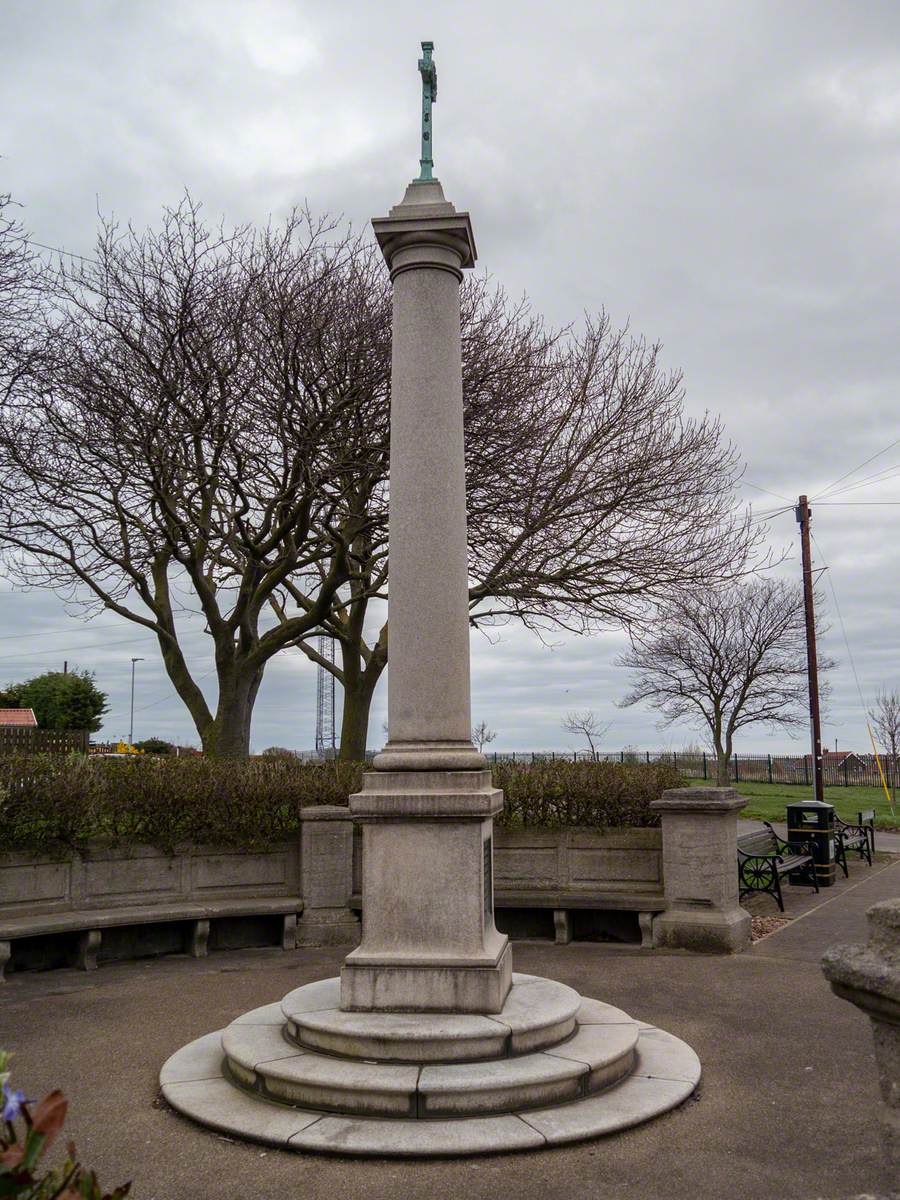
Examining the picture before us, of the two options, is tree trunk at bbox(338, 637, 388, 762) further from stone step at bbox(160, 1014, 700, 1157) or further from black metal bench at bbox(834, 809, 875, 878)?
stone step at bbox(160, 1014, 700, 1157)

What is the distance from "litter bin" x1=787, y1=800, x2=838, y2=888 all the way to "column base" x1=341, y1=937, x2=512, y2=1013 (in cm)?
983

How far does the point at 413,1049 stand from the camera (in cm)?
544

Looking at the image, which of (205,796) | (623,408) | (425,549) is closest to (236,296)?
(623,408)

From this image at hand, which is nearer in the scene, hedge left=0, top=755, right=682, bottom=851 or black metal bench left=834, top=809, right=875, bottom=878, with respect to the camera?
hedge left=0, top=755, right=682, bottom=851

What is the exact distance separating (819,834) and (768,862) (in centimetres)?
140

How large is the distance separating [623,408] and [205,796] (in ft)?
→ 31.6

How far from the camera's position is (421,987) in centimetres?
596

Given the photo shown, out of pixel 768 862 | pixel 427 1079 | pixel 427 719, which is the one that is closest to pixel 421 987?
pixel 427 1079

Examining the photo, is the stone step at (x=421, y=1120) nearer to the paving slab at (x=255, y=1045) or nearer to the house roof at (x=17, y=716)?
the paving slab at (x=255, y=1045)

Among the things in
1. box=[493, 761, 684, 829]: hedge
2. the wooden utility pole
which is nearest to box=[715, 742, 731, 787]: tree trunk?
the wooden utility pole

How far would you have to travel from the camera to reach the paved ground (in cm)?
438

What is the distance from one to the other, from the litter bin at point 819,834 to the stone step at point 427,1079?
31.8 feet

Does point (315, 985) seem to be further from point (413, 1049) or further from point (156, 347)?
point (156, 347)

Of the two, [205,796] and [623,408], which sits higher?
[623,408]
